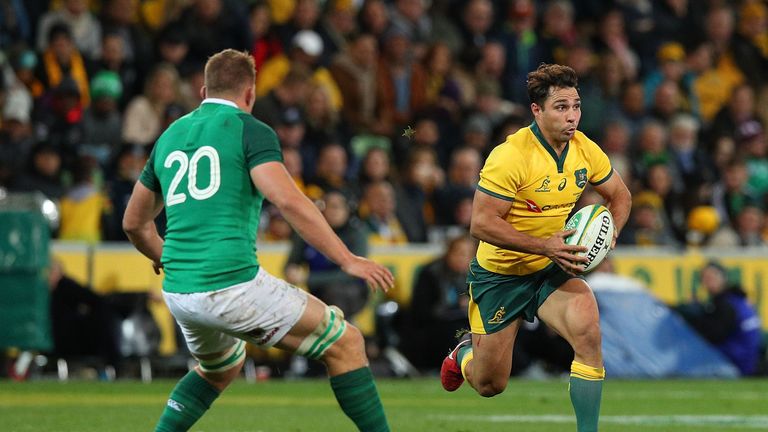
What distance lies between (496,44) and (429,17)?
3.40 feet

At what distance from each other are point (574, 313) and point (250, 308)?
2.20 metres

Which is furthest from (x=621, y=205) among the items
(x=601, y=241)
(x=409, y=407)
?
(x=409, y=407)

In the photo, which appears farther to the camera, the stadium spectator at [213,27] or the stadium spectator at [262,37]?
the stadium spectator at [262,37]

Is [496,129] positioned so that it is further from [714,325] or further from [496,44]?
[714,325]

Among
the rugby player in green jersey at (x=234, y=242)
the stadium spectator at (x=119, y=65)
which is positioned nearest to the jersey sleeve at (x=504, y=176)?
the rugby player in green jersey at (x=234, y=242)

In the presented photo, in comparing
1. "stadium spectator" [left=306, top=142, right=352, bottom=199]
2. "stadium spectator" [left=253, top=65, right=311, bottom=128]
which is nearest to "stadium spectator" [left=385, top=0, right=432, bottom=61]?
"stadium spectator" [left=253, top=65, right=311, bottom=128]

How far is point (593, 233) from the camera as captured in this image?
8453mm

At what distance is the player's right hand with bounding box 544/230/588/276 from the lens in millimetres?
8328

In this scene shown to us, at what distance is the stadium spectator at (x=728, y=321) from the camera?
56.0ft

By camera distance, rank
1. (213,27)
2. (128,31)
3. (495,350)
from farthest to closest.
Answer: (213,27), (128,31), (495,350)

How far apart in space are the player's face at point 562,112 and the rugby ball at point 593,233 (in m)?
0.47

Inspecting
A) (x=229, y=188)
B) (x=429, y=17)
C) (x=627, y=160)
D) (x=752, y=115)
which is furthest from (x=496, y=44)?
(x=229, y=188)

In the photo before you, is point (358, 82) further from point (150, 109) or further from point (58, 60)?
point (58, 60)

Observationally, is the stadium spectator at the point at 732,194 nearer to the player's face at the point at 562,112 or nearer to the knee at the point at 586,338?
the player's face at the point at 562,112
